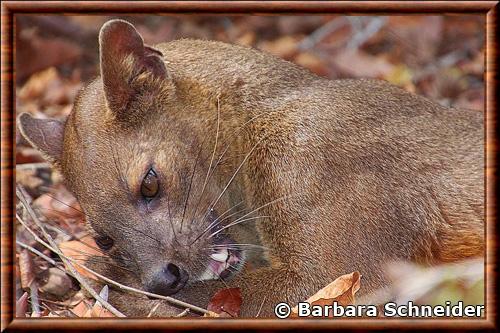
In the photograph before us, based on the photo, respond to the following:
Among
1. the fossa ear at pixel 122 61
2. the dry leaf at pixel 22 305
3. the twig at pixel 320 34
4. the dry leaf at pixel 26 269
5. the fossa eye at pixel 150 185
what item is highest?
the fossa ear at pixel 122 61

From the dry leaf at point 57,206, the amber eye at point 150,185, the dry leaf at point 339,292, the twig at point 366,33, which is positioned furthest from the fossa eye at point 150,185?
the twig at point 366,33

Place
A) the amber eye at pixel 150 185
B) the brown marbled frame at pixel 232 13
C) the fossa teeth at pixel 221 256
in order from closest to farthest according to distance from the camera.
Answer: the brown marbled frame at pixel 232 13
the amber eye at pixel 150 185
the fossa teeth at pixel 221 256

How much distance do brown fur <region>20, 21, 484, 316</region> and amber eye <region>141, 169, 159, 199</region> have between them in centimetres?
4

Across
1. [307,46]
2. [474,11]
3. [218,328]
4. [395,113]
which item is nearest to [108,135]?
[218,328]

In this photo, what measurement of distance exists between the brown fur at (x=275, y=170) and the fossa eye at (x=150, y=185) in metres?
0.04

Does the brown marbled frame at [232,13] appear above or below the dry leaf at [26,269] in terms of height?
above

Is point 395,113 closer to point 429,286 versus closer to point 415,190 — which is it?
point 415,190

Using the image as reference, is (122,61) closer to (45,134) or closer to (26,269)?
(45,134)

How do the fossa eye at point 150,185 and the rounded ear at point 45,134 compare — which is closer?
the fossa eye at point 150,185

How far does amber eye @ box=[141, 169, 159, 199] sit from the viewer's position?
467cm

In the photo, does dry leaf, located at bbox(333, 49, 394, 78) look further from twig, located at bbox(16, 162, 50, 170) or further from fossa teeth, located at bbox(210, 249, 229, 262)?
fossa teeth, located at bbox(210, 249, 229, 262)

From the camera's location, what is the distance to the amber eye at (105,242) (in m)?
4.82

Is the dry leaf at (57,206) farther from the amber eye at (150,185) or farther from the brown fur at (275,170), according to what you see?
the amber eye at (150,185)

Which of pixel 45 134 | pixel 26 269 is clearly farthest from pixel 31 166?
pixel 26 269
